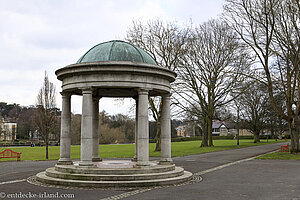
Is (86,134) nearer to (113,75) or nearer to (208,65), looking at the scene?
(113,75)

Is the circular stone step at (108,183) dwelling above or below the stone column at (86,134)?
below

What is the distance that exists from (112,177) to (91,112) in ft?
12.1

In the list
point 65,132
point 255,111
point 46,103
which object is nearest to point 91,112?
point 65,132

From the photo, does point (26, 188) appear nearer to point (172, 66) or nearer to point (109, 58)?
point (109, 58)

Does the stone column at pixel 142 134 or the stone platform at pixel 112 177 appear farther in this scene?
the stone column at pixel 142 134

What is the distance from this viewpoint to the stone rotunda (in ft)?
44.2

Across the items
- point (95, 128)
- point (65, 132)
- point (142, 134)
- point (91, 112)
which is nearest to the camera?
point (91, 112)

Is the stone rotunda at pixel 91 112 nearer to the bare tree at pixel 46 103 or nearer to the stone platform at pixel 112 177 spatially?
the stone platform at pixel 112 177

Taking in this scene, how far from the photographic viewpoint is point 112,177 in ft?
43.5

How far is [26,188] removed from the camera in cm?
1271

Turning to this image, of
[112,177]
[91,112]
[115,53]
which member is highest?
[115,53]

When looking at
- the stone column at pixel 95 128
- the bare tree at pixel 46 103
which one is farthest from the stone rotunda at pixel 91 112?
the bare tree at pixel 46 103

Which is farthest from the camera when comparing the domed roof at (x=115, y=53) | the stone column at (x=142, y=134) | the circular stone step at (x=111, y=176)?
the domed roof at (x=115, y=53)

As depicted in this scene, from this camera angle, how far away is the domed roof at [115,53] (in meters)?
16.0
